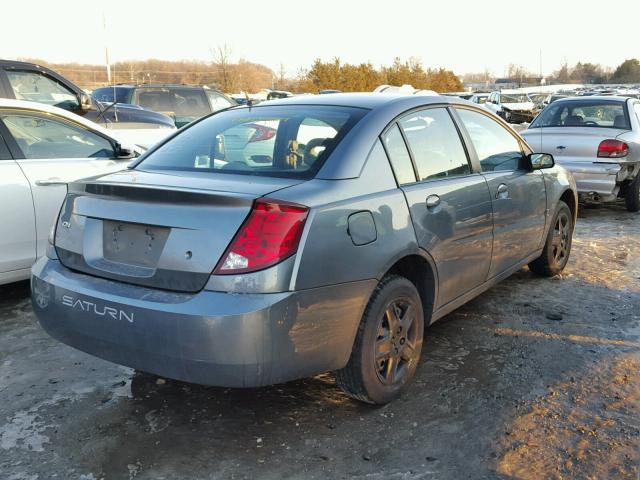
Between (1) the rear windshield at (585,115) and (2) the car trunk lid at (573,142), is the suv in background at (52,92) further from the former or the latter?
(1) the rear windshield at (585,115)

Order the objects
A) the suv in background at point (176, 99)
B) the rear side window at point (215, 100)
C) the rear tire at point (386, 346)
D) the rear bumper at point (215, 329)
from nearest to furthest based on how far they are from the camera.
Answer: the rear bumper at point (215, 329), the rear tire at point (386, 346), the suv in background at point (176, 99), the rear side window at point (215, 100)

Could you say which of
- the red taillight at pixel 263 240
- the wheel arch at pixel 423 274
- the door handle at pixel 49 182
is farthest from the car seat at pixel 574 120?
the red taillight at pixel 263 240

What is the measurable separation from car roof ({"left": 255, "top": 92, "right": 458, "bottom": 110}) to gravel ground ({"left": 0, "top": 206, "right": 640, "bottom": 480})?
5.13 ft

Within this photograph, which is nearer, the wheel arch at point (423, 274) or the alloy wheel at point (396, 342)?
the alloy wheel at point (396, 342)

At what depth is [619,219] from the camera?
28.1ft

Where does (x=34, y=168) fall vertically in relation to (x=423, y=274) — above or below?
above

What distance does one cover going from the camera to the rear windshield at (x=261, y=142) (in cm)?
331

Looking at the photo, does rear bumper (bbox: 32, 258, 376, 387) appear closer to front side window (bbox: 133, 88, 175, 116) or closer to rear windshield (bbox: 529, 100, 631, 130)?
rear windshield (bbox: 529, 100, 631, 130)

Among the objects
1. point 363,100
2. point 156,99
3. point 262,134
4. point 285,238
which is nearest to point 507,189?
point 363,100

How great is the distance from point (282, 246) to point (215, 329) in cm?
44

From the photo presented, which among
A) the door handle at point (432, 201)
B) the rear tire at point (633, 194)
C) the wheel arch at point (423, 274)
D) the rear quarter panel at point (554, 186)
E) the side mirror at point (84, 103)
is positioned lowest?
the rear tire at point (633, 194)

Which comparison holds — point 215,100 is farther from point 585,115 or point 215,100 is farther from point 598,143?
point 598,143

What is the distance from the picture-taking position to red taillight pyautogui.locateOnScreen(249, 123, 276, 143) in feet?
12.3

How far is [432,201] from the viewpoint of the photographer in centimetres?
357
